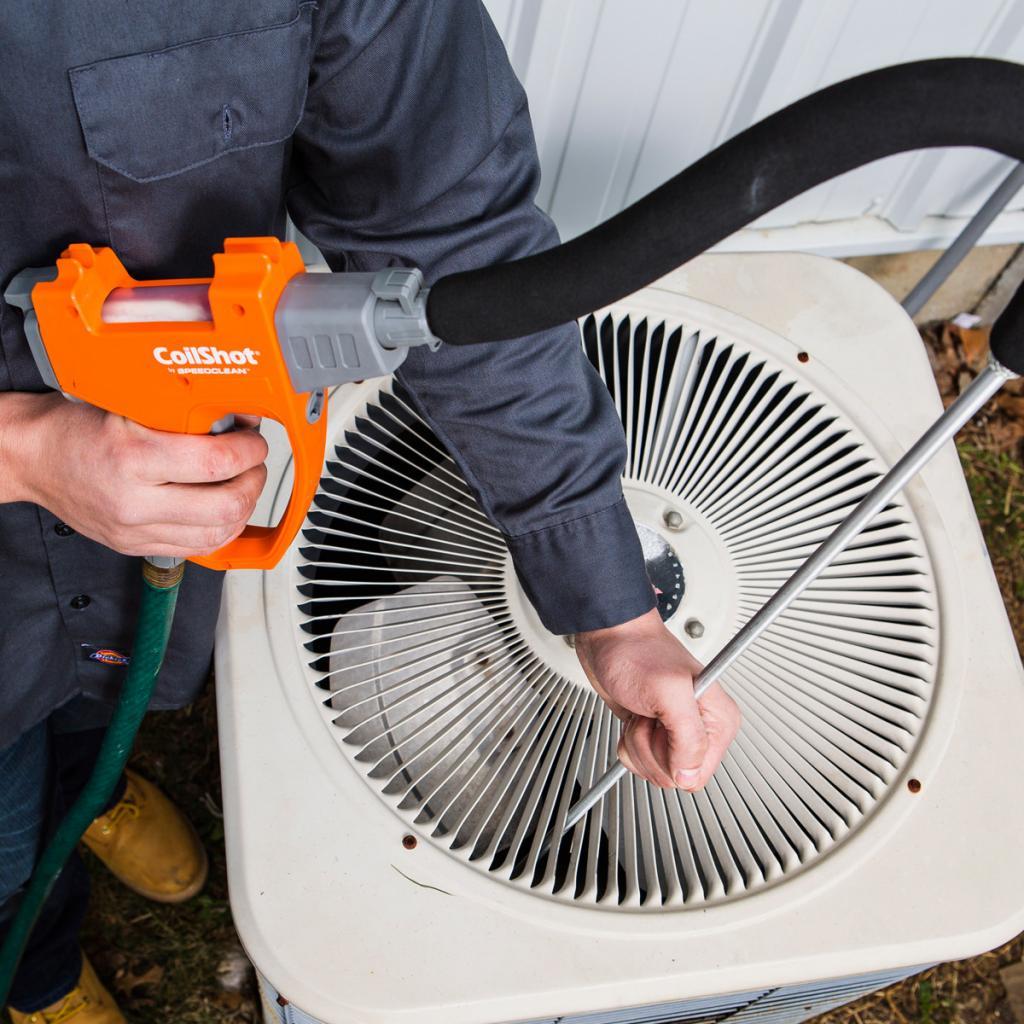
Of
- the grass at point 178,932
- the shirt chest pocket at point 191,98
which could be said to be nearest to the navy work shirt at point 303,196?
the shirt chest pocket at point 191,98

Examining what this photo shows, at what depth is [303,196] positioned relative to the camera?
68 cm

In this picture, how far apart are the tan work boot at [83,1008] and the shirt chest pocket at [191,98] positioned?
0.94 m

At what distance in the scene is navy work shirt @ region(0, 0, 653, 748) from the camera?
51 cm

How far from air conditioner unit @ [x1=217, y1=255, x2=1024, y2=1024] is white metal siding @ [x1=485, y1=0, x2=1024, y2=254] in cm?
25

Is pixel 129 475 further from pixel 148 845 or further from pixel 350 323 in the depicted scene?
pixel 148 845

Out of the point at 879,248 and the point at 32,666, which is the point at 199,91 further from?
the point at 879,248

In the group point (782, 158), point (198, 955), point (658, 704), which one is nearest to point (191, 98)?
point (782, 158)

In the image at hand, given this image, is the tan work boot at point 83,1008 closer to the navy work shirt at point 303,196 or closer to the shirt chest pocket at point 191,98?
the navy work shirt at point 303,196

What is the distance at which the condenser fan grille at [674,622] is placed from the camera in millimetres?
766

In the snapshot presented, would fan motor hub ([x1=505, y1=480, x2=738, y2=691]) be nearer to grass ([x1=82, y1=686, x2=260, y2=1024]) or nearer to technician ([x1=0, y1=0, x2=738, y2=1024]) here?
technician ([x1=0, y1=0, x2=738, y2=1024])

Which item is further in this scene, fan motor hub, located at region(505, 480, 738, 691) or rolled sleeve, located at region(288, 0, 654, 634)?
fan motor hub, located at region(505, 480, 738, 691)

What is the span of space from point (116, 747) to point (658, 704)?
1.42 feet

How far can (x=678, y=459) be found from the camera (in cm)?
89

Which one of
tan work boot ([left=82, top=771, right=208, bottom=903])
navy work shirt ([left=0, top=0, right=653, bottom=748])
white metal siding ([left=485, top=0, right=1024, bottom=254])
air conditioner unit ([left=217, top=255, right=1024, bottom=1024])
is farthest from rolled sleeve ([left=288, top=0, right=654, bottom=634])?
tan work boot ([left=82, top=771, right=208, bottom=903])
